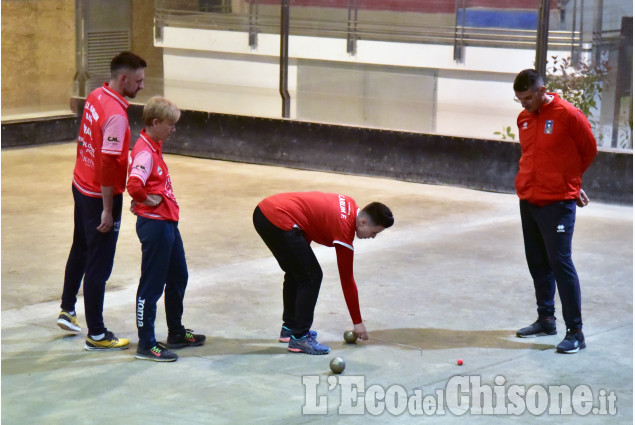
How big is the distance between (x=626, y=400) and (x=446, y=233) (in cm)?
436

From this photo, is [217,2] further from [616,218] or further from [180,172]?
[616,218]

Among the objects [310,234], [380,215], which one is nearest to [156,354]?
[310,234]

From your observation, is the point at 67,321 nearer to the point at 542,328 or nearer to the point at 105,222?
the point at 105,222

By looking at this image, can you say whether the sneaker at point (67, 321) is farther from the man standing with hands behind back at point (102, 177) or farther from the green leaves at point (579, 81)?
the green leaves at point (579, 81)

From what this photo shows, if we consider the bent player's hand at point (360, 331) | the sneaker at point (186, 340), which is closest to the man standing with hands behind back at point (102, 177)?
the sneaker at point (186, 340)

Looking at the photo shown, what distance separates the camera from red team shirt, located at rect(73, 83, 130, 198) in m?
6.30

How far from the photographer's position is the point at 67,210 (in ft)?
35.9

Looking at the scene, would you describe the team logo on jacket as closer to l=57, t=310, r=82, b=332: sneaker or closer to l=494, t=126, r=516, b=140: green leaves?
l=57, t=310, r=82, b=332: sneaker

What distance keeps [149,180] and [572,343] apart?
2.75 m

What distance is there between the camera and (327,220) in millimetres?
6305

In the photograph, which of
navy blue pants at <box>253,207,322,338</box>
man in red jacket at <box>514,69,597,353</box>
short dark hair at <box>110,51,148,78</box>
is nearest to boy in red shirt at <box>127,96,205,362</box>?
short dark hair at <box>110,51,148,78</box>

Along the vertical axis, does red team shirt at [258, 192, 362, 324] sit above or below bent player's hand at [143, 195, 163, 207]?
below

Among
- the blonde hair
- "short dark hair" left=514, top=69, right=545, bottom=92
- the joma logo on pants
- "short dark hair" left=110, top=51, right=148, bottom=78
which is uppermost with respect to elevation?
"short dark hair" left=110, top=51, right=148, bottom=78

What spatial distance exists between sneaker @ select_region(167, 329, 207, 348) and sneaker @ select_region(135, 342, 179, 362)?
200mm
